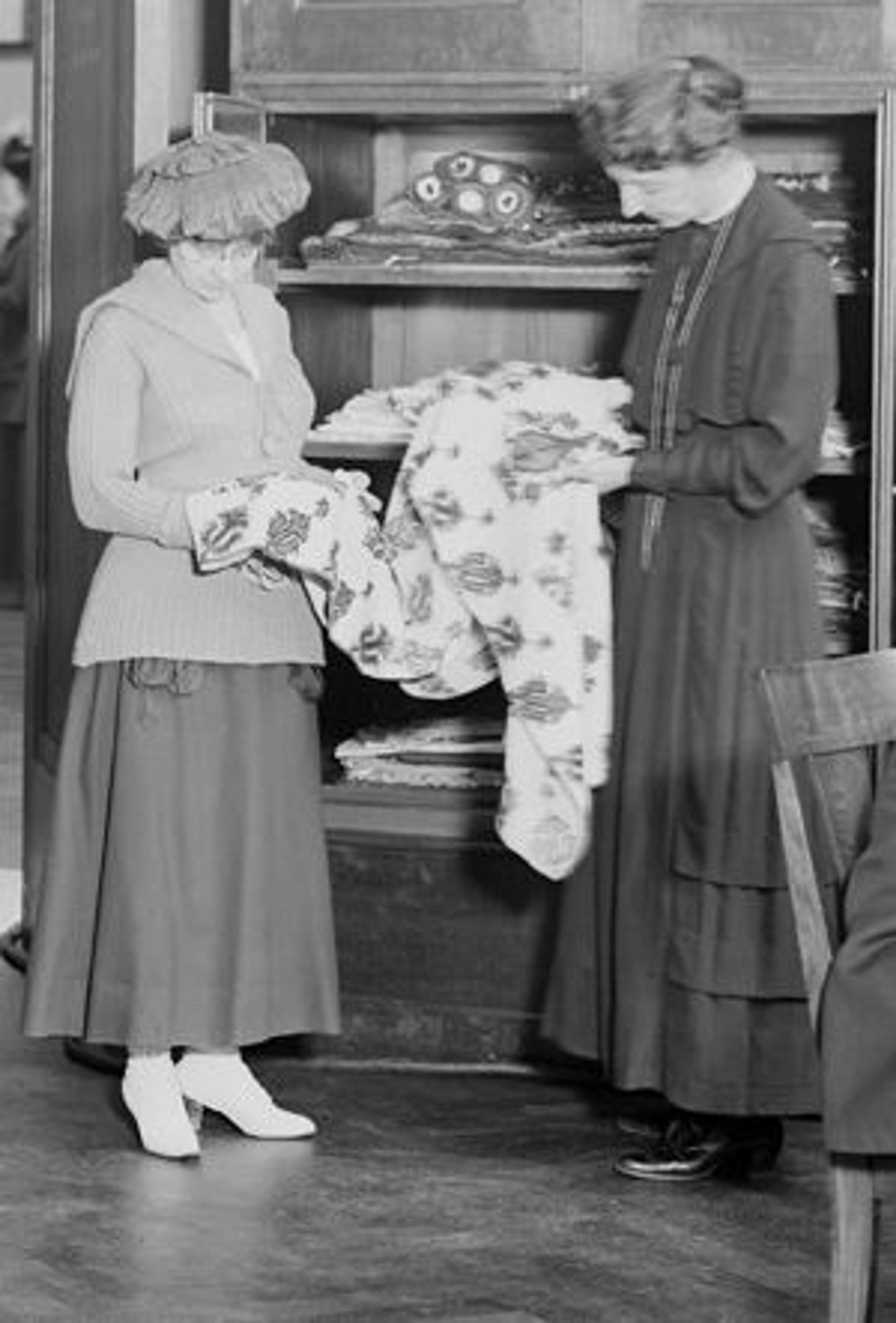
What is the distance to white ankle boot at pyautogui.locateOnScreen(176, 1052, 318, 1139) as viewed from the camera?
16.0 feet

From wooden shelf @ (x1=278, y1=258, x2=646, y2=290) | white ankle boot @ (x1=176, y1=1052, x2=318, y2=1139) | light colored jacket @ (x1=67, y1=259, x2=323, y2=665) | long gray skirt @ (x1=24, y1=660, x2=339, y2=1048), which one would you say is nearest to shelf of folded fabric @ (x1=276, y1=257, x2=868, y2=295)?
wooden shelf @ (x1=278, y1=258, x2=646, y2=290)

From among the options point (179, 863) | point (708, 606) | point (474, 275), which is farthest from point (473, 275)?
point (179, 863)

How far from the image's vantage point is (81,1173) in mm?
4652

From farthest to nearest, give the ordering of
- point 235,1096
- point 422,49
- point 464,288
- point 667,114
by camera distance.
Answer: point 464,288 < point 422,49 < point 235,1096 < point 667,114

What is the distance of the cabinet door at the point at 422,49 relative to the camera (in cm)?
518

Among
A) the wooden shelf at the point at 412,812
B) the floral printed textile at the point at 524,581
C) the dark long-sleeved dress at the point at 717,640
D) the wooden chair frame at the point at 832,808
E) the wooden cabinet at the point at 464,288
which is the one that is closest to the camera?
A: the wooden chair frame at the point at 832,808

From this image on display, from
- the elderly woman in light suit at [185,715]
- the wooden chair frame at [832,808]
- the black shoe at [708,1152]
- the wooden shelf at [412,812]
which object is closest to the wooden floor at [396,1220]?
the black shoe at [708,1152]

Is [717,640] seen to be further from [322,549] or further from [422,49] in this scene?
[422,49]

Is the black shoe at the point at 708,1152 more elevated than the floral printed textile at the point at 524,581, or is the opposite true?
the floral printed textile at the point at 524,581

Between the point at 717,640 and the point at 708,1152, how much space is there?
772 millimetres

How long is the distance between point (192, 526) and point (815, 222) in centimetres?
126

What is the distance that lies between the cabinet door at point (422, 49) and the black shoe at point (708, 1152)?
1.75m

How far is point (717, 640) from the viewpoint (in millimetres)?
4645

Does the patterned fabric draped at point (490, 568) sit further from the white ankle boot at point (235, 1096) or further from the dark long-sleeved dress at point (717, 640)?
the white ankle boot at point (235, 1096)
